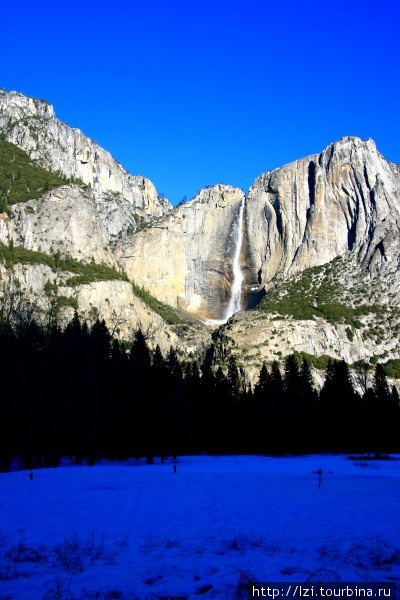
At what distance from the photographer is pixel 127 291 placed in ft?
415

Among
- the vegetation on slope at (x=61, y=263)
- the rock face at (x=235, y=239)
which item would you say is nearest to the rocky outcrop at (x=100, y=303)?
the rock face at (x=235, y=239)

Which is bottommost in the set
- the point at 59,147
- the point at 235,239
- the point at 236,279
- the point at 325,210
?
the point at 236,279

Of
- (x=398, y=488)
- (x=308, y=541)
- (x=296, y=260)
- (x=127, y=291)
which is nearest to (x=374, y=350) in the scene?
(x=296, y=260)

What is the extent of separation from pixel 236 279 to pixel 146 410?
417 ft

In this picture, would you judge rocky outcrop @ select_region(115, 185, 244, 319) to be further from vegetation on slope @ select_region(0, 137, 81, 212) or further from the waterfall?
vegetation on slope @ select_region(0, 137, 81, 212)

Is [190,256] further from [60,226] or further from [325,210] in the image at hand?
[60,226]

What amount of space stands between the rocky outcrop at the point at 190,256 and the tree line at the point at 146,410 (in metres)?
89.4

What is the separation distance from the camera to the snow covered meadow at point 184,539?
29.9 ft

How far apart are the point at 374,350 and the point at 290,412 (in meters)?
72.4

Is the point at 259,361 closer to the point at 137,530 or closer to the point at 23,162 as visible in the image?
the point at 23,162

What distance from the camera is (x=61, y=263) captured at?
12219cm

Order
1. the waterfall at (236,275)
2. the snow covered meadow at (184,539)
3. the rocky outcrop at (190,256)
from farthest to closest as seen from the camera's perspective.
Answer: the rocky outcrop at (190,256)
the waterfall at (236,275)
the snow covered meadow at (184,539)

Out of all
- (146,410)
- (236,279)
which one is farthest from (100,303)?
(146,410)

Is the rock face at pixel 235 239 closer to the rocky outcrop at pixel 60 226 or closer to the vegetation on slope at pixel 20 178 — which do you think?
the rocky outcrop at pixel 60 226
